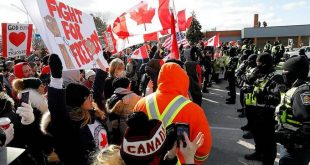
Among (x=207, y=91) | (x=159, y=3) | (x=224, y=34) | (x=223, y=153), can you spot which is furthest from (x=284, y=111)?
(x=224, y=34)

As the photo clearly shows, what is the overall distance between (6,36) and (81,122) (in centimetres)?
510

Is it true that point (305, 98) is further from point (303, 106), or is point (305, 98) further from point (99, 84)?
point (99, 84)

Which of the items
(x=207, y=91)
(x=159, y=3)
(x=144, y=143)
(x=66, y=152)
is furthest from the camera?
(x=207, y=91)

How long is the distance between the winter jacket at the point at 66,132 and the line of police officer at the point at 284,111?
2.33 metres

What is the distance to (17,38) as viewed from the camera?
7.18m

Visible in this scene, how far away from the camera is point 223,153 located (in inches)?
235

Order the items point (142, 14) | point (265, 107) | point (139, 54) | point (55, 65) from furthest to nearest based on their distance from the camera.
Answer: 1. point (139, 54)
2. point (142, 14)
3. point (265, 107)
4. point (55, 65)

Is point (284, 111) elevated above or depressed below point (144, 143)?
below

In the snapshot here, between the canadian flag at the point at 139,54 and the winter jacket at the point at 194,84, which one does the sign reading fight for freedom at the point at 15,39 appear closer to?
the canadian flag at the point at 139,54

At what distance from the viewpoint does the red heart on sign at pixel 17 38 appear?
7094 millimetres

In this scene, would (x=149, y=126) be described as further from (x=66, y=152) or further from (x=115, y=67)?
(x=115, y=67)

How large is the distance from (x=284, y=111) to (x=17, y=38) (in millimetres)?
6016

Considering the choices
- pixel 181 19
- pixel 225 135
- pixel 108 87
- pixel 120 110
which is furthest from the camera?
pixel 181 19

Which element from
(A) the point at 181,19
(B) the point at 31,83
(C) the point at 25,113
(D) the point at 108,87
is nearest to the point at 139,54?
(A) the point at 181,19
